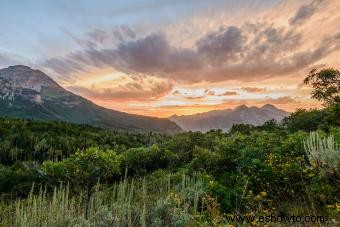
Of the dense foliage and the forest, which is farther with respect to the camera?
the dense foliage

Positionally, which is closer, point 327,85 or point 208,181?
point 208,181

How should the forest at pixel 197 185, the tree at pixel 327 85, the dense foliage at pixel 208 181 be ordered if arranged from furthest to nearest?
the tree at pixel 327 85, the dense foliage at pixel 208 181, the forest at pixel 197 185

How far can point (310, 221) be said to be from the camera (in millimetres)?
7258

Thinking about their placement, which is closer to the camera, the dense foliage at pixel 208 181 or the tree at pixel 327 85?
the dense foliage at pixel 208 181

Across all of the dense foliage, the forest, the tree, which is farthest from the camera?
the tree

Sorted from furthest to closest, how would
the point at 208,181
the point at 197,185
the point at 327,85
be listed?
the point at 327,85
the point at 208,181
the point at 197,185

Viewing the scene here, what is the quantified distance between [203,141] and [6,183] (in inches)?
1367

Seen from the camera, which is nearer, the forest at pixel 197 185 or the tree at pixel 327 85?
the forest at pixel 197 185

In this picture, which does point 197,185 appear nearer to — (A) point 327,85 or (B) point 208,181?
(B) point 208,181

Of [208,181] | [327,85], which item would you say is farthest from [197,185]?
[327,85]

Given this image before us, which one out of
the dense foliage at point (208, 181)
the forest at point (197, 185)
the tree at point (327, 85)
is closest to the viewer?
the forest at point (197, 185)

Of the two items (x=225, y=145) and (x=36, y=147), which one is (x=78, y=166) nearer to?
(x=225, y=145)

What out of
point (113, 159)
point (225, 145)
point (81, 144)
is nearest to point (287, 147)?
point (225, 145)

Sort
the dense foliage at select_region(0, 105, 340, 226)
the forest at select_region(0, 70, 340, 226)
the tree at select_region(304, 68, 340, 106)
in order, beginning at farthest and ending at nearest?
the tree at select_region(304, 68, 340, 106)
the dense foliage at select_region(0, 105, 340, 226)
the forest at select_region(0, 70, 340, 226)
